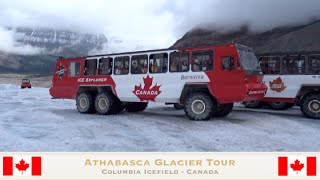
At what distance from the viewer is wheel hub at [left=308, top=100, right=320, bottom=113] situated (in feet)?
49.4

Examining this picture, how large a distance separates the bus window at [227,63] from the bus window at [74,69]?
23.6ft

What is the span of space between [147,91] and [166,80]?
1.01 meters

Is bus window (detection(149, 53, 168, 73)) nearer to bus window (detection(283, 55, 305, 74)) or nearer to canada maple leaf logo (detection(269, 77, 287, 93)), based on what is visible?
canada maple leaf logo (detection(269, 77, 287, 93))

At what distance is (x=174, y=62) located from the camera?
47.0 ft

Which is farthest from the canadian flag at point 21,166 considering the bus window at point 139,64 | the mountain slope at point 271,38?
the mountain slope at point 271,38

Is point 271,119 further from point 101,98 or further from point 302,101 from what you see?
point 101,98

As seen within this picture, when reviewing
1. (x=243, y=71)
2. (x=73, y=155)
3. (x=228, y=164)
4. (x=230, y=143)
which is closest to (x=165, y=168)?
(x=228, y=164)

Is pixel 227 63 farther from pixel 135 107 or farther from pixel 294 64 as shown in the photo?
pixel 135 107

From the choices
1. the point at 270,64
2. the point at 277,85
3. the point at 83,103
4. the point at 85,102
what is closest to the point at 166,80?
the point at 85,102

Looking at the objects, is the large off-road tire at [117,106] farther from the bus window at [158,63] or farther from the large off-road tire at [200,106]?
the large off-road tire at [200,106]

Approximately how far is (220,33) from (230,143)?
9861cm

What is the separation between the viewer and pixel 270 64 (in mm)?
17031

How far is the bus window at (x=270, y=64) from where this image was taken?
16.7 metres

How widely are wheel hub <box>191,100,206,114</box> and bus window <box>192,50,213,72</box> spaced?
1.11m
